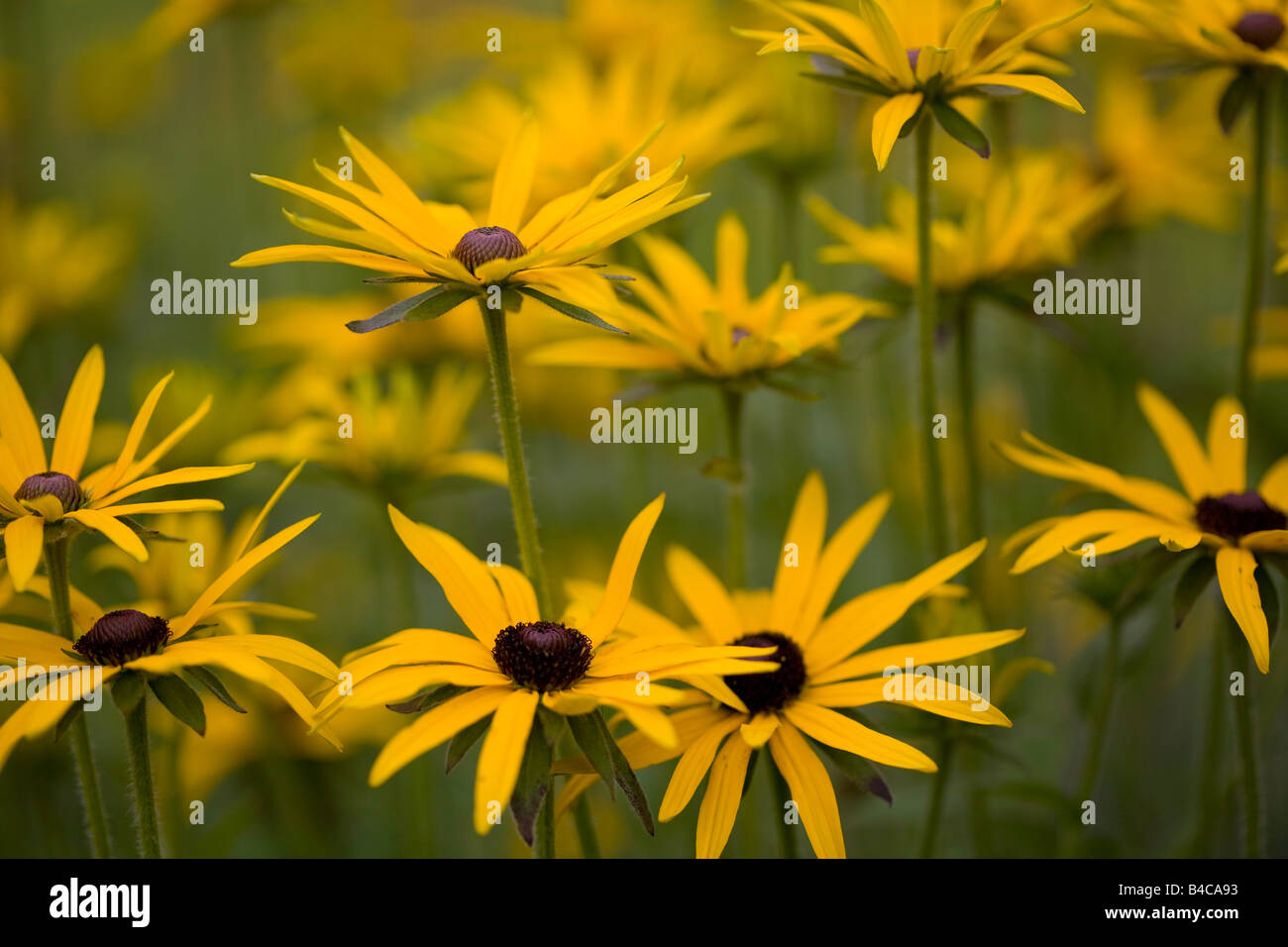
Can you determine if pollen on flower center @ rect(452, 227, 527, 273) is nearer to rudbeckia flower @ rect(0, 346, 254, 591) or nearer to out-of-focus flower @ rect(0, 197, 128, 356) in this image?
rudbeckia flower @ rect(0, 346, 254, 591)

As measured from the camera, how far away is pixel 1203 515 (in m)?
1.23

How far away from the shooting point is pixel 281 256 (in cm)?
103

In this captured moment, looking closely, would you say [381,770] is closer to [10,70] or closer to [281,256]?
[281,256]

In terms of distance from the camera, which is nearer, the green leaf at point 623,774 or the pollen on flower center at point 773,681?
the green leaf at point 623,774

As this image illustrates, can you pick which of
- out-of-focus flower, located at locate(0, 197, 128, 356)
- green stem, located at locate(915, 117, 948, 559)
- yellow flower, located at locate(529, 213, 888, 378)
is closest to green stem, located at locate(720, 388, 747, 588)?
yellow flower, located at locate(529, 213, 888, 378)

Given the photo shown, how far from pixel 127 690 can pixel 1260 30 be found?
4.37 feet

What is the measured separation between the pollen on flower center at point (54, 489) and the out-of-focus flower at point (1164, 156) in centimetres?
169

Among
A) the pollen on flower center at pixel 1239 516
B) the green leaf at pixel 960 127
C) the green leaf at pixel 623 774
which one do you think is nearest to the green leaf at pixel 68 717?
the green leaf at pixel 623 774

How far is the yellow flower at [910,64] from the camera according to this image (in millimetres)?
1151

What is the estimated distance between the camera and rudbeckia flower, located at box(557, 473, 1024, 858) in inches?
40.2

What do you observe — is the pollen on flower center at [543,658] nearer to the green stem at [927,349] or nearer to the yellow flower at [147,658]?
the yellow flower at [147,658]

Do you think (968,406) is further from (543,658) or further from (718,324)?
(543,658)

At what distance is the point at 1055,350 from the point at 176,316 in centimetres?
245
